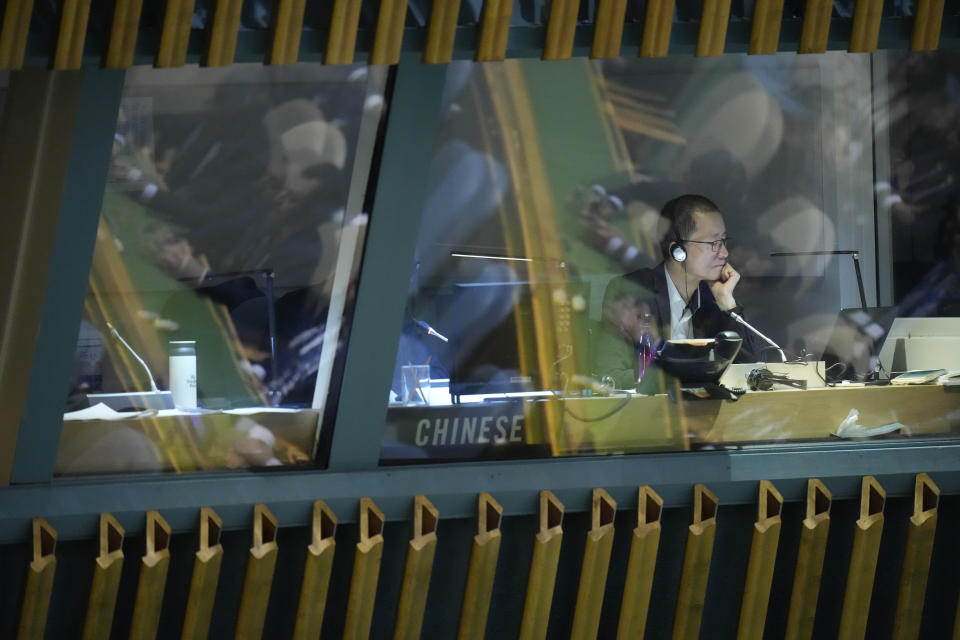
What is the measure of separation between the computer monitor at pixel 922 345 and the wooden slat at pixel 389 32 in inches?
71.6

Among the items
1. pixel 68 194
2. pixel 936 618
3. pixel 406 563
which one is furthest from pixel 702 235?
pixel 68 194

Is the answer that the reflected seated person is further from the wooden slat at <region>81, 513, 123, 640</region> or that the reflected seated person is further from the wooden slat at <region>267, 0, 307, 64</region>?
the wooden slat at <region>81, 513, 123, 640</region>

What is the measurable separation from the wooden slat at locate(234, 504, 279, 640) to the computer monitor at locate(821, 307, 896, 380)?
1720 millimetres

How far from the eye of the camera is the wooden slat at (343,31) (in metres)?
2.51

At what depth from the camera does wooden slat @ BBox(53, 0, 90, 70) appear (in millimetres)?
2389

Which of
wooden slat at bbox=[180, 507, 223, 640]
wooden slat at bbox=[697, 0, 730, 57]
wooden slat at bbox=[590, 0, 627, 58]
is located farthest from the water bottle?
wooden slat at bbox=[697, 0, 730, 57]

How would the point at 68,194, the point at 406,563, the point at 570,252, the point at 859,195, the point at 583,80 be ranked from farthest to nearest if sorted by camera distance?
the point at 859,195 → the point at 583,80 → the point at 570,252 → the point at 406,563 → the point at 68,194

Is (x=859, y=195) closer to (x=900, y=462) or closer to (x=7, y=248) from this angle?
(x=900, y=462)

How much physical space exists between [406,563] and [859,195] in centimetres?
237

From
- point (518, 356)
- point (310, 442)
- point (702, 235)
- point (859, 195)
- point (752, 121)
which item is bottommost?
point (310, 442)

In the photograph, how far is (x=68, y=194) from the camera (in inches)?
100

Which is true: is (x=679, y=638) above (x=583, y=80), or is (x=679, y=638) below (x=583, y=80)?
below

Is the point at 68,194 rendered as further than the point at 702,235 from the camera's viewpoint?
No

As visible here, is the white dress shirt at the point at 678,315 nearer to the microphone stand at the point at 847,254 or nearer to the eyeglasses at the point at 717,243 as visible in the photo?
the eyeglasses at the point at 717,243
